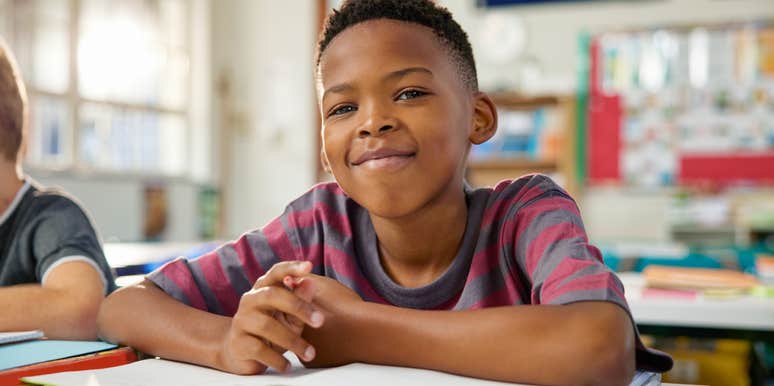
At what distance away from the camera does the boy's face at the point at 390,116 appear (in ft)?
3.09

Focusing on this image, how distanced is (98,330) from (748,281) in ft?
4.52

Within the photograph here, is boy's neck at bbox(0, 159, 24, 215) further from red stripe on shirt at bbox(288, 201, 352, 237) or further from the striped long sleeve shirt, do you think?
red stripe on shirt at bbox(288, 201, 352, 237)

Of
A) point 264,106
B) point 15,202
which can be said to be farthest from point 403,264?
point 264,106

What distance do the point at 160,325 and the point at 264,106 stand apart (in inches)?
238

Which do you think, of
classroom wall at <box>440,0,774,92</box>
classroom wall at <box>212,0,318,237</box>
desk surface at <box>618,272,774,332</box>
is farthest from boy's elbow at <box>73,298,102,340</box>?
classroom wall at <box>212,0,318,237</box>

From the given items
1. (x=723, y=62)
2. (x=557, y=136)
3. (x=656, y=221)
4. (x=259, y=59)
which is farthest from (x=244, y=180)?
(x=723, y=62)

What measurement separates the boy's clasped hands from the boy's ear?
1.23ft

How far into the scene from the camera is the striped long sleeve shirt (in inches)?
33.1

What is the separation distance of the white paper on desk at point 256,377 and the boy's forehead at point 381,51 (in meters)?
0.38

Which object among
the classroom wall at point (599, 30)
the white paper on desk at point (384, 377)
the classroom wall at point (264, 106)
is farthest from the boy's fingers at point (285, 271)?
the classroom wall at point (264, 106)

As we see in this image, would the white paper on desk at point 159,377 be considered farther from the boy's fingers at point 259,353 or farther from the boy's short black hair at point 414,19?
the boy's short black hair at point 414,19

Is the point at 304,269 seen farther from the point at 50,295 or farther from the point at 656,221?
the point at 656,221

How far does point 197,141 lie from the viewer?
6.77 meters

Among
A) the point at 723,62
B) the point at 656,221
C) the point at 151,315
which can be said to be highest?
the point at 723,62
